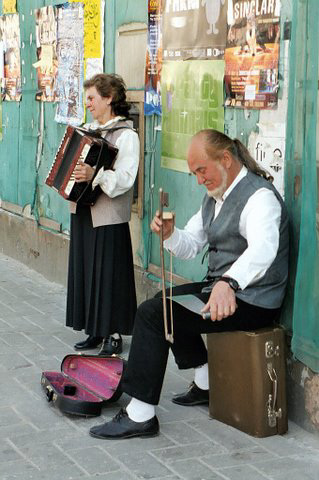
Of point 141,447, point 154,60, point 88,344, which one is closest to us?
point 141,447

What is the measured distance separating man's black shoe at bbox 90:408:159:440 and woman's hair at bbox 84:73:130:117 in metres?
2.14

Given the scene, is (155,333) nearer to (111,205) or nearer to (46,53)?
(111,205)

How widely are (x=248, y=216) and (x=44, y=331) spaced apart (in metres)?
2.60

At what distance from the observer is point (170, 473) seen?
14.7 ft

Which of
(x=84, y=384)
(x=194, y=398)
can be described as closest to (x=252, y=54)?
(x=194, y=398)

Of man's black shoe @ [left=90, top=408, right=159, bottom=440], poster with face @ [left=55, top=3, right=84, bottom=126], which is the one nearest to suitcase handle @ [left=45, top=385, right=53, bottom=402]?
man's black shoe @ [left=90, top=408, right=159, bottom=440]

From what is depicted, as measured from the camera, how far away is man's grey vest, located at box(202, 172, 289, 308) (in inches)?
193

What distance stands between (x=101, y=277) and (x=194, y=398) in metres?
1.22

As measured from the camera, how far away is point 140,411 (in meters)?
4.95

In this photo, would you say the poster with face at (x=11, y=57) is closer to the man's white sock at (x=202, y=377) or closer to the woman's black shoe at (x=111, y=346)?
the woman's black shoe at (x=111, y=346)

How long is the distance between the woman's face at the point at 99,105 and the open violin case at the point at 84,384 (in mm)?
1543

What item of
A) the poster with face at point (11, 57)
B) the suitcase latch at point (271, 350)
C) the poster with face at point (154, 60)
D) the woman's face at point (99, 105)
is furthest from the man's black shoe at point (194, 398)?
the poster with face at point (11, 57)

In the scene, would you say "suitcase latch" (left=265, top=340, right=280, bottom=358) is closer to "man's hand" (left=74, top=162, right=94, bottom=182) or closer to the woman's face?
"man's hand" (left=74, top=162, right=94, bottom=182)

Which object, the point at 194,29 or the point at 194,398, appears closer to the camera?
the point at 194,398
